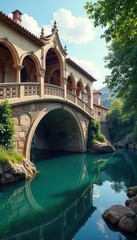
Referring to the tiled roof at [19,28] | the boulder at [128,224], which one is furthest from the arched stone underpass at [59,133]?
the boulder at [128,224]

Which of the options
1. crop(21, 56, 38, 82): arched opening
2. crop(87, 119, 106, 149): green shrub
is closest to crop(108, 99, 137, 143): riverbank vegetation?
crop(87, 119, 106, 149): green shrub

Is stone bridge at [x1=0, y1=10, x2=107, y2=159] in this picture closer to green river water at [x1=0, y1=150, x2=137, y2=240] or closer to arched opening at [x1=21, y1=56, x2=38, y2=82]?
arched opening at [x1=21, y1=56, x2=38, y2=82]

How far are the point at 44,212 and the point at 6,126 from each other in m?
5.45

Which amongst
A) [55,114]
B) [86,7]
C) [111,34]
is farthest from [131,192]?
[55,114]

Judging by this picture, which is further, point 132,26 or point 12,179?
point 12,179

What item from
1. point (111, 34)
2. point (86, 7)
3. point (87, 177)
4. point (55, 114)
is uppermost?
point (86, 7)

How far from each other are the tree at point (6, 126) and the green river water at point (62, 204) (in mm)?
2269

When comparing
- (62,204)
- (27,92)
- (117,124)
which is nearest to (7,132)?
(27,92)

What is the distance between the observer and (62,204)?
25.5 feet

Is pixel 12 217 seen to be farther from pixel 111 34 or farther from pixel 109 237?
pixel 111 34

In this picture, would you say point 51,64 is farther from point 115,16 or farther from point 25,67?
point 115,16

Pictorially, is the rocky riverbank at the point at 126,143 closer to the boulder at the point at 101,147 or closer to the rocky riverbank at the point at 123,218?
the boulder at the point at 101,147

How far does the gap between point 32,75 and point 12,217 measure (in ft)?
45.2

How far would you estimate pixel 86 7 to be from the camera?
621cm
